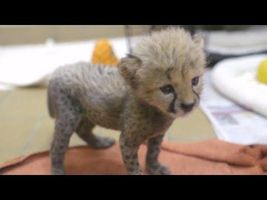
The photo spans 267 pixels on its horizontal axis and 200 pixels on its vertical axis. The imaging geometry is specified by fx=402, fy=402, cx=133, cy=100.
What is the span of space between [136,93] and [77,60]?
122 cm

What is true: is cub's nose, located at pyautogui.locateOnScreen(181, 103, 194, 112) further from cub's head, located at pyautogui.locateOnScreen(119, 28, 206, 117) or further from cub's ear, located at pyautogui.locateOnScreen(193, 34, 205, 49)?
cub's ear, located at pyautogui.locateOnScreen(193, 34, 205, 49)

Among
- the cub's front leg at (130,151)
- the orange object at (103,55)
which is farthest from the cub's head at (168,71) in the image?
the orange object at (103,55)

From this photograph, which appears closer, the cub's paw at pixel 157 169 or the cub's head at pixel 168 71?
the cub's head at pixel 168 71

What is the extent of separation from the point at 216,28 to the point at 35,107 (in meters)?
1.24

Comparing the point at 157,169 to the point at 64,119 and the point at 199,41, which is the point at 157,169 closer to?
the point at 64,119

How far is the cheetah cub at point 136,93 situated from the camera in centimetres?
90

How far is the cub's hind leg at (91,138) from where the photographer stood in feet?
4.16

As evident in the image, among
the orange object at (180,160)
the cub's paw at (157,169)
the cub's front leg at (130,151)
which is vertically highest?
the cub's front leg at (130,151)

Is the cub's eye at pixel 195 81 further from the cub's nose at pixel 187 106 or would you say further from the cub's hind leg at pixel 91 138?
the cub's hind leg at pixel 91 138

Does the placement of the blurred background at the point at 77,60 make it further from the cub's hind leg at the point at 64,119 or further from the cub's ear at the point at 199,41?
the cub's hind leg at the point at 64,119

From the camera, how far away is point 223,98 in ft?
5.60

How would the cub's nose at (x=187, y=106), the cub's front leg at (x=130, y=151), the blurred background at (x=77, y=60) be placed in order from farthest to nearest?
the blurred background at (x=77, y=60), the cub's front leg at (x=130, y=151), the cub's nose at (x=187, y=106)

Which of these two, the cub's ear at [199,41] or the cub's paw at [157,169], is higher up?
the cub's ear at [199,41]

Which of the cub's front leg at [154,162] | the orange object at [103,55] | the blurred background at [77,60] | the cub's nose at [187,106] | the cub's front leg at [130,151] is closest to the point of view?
the cub's nose at [187,106]
